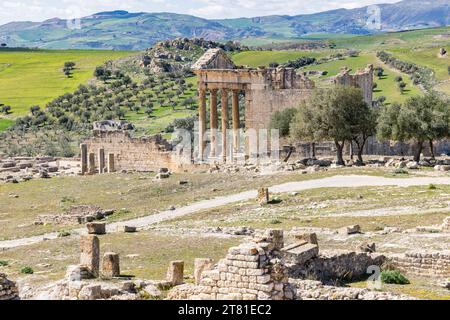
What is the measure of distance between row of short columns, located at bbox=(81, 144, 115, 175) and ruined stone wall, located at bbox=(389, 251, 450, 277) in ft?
140

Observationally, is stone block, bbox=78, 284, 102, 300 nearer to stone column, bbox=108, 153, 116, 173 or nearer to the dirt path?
the dirt path

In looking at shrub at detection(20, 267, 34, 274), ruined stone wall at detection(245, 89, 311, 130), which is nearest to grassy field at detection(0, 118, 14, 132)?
ruined stone wall at detection(245, 89, 311, 130)

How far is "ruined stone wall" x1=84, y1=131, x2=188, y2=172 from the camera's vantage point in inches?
2586

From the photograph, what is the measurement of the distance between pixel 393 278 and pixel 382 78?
108m

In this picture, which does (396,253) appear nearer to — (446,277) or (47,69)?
(446,277)

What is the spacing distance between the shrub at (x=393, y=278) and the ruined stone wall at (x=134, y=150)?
41.7 metres

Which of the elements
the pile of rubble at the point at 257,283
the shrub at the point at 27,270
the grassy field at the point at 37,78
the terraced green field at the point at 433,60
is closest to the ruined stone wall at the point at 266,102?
the shrub at the point at 27,270

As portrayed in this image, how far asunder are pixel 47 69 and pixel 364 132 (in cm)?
12843

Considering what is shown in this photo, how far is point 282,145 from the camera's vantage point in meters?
62.6

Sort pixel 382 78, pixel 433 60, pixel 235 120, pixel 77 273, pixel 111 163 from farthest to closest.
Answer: pixel 433 60 < pixel 382 78 < pixel 111 163 < pixel 235 120 < pixel 77 273

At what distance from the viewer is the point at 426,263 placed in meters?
24.0

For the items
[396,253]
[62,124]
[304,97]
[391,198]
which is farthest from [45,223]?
[62,124]

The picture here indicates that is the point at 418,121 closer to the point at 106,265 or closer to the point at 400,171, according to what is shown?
the point at 400,171

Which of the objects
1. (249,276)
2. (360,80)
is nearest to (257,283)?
(249,276)
